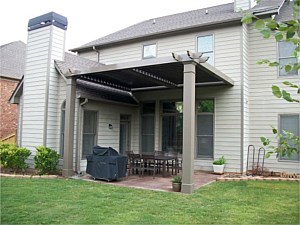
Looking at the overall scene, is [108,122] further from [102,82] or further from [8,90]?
[8,90]

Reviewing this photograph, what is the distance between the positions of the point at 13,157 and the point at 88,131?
2.48 m

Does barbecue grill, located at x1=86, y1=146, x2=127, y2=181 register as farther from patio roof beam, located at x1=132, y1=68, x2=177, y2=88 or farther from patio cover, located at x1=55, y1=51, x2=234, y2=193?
patio roof beam, located at x1=132, y1=68, x2=177, y2=88

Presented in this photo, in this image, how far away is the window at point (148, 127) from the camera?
1182 centimetres

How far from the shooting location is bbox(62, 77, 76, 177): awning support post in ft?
28.5

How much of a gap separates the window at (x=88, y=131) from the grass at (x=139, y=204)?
7.10 feet

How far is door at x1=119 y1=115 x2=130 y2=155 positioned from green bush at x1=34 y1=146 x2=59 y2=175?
3230 mm

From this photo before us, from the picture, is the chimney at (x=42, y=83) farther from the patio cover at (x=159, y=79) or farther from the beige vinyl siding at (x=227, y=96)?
the beige vinyl siding at (x=227, y=96)

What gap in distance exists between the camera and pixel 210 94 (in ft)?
34.0

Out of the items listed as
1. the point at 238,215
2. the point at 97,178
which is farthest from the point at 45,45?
the point at 238,215

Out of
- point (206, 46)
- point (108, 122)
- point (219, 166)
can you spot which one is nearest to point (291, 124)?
point (219, 166)

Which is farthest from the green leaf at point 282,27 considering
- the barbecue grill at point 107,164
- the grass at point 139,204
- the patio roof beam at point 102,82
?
the patio roof beam at point 102,82

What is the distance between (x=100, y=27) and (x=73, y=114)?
2157 cm

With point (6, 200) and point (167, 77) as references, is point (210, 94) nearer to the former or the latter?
point (167, 77)

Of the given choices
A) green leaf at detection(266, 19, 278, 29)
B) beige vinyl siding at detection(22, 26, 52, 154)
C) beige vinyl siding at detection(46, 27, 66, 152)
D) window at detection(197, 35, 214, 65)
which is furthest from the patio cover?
green leaf at detection(266, 19, 278, 29)
